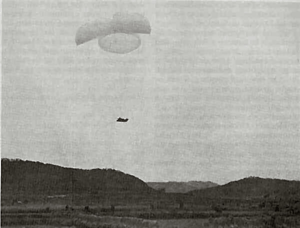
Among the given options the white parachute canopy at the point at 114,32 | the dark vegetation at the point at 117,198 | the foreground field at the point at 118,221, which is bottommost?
the foreground field at the point at 118,221

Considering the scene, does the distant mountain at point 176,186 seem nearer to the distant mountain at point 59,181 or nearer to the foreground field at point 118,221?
the distant mountain at point 59,181

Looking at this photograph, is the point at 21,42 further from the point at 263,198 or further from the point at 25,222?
the point at 263,198

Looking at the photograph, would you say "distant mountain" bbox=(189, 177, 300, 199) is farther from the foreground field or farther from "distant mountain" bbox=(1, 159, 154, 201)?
"distant mountain" bbox=(1, 159, 154, 201)

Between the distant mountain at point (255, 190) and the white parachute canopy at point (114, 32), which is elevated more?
the white parachute canopy at point (114, 32)

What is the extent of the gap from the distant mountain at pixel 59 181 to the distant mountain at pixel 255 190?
59cm

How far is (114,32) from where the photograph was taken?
381cm

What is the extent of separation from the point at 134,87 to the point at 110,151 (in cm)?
58

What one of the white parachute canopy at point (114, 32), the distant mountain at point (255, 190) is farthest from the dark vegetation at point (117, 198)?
the white parachute canopy at point (114, 32)

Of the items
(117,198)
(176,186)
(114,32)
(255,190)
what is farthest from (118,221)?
(114,32)

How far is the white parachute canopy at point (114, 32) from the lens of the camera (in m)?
3.82

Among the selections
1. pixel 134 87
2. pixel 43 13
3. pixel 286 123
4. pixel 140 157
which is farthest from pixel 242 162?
pixel 43 13

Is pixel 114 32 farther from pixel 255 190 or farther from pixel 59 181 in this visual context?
pixel 255 190

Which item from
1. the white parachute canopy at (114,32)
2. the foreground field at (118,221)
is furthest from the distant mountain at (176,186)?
the white parachute canopy at (114,32)

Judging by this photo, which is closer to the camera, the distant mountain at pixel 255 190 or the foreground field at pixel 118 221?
the foreground field at pixel 118 221
